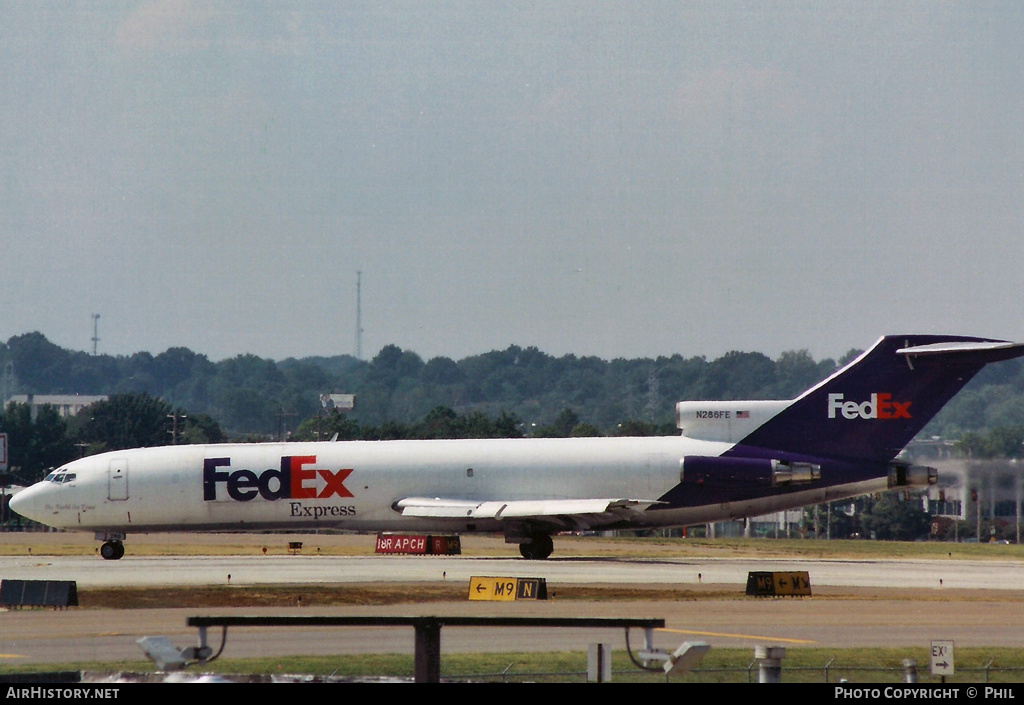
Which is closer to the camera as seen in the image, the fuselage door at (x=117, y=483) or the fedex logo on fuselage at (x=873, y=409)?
the fedex logo on fuselage at (x=873, y=409)

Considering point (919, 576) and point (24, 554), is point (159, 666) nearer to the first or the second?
point (919, 576)

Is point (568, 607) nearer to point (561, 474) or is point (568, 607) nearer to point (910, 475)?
point (561, 474)

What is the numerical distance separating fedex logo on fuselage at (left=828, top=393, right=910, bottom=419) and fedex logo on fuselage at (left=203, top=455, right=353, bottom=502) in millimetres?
19010

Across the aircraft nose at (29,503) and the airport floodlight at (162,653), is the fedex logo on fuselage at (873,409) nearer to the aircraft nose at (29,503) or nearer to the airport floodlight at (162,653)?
the aircraft nose at (29,503)

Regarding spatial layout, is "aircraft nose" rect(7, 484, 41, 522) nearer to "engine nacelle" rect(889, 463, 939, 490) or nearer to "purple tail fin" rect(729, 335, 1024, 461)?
"purple tail fin" rect(729, 335, 1024, 461)

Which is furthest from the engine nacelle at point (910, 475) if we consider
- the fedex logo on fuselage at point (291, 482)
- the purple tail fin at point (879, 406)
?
the fedex logo on fuselage at point (291, 482)

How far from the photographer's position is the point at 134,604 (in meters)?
31.8

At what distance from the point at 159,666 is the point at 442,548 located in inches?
1677

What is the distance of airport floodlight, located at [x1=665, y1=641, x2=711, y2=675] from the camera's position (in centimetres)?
1069

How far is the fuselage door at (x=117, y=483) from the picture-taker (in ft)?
165

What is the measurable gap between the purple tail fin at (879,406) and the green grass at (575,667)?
83.5ft
